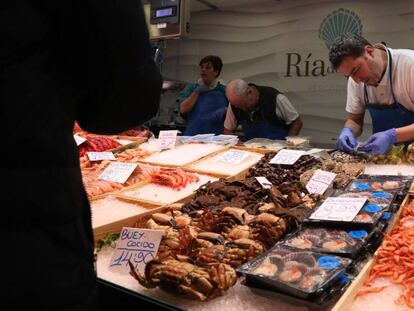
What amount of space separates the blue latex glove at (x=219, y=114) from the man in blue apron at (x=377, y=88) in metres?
2.17

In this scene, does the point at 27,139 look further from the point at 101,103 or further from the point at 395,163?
the point at 395,163

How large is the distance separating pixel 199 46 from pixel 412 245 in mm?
8030

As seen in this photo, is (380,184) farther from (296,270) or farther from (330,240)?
(296,270)

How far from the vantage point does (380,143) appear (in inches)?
123

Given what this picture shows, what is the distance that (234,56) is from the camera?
8.65 meters

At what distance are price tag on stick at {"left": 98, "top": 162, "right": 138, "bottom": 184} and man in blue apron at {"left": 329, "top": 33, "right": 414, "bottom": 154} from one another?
5.49 feet

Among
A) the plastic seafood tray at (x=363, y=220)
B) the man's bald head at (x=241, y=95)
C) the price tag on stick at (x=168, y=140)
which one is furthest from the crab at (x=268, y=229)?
the man's bald head at (x=241, y=95)

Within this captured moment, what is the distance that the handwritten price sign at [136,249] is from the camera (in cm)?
168

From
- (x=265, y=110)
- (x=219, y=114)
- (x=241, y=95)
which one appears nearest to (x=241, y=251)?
(x=241, y=95)

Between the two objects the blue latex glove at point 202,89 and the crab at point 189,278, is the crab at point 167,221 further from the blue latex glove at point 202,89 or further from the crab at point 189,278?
the blue latex glove at point 202,89

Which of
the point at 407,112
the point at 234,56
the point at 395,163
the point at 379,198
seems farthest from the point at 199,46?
the point at 379,198

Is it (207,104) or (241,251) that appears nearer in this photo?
(241,251)

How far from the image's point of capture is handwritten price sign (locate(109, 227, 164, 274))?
1.68m

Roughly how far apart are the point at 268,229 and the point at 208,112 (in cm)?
423
